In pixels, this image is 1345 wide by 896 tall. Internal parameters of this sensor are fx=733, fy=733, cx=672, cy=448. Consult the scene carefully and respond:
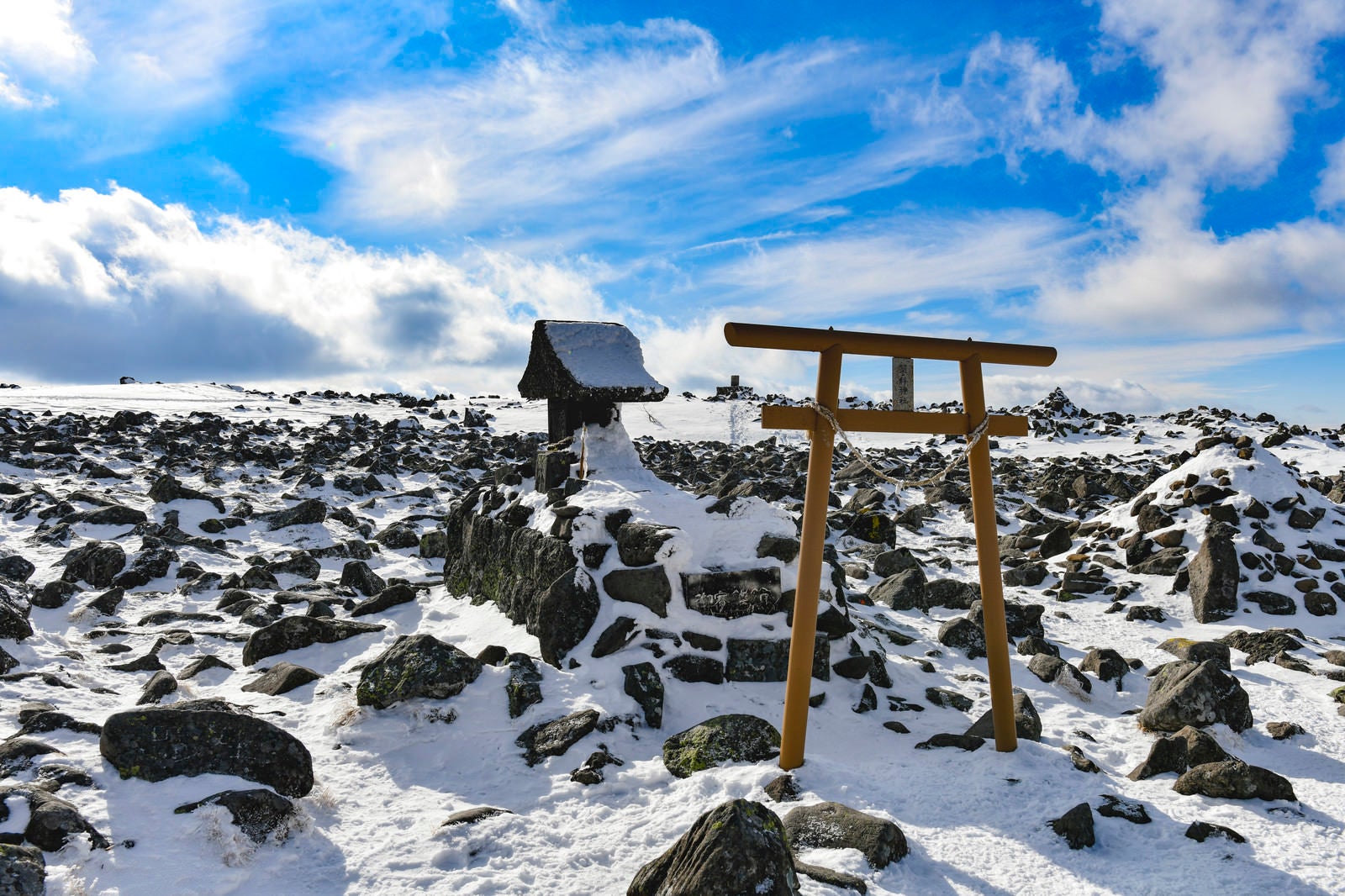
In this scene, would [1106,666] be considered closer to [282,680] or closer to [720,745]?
[720,745]

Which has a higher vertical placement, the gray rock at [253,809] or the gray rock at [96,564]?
the gray rock at [96,564]

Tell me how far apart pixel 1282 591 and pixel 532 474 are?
10088 mm

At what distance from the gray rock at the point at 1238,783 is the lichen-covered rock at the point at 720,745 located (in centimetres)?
271

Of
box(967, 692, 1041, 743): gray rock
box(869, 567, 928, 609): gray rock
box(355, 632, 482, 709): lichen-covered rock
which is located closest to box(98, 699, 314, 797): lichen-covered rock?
box(355, 632, 482, 709): lichen-covered rock

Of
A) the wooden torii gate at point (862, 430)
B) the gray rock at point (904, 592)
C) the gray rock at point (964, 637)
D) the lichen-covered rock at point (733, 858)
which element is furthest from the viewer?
the gray rock at point (904, 592)

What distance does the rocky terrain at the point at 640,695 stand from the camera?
405cm

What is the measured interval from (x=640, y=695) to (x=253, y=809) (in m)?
2.82

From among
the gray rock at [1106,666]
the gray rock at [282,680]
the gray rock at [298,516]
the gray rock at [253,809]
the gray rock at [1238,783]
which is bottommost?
the gray rock at [253,809]

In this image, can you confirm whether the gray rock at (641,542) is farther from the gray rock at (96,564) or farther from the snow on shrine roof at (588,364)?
the gray rock at (96,564)

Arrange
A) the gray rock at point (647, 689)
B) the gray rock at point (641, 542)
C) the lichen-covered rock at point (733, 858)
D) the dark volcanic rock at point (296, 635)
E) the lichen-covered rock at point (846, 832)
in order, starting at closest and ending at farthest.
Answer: the lichen-covered rock at point (733, 858) < the lichen-covered rock at point (846, 832) < the gray rock at point (647, 689) < the gray rock at point (641, 542) < the dark volcanic rock at point (296, 635)

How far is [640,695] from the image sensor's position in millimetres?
6074

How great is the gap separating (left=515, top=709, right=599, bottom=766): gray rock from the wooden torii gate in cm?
155

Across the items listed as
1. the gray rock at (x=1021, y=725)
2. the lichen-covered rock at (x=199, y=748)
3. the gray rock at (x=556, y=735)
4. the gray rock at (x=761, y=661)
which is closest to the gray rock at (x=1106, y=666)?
the gray rock at (x=1021, y=725)

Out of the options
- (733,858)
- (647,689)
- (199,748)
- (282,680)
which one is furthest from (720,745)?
(282,680)
